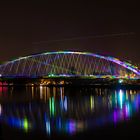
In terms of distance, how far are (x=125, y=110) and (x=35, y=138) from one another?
34.9 ft

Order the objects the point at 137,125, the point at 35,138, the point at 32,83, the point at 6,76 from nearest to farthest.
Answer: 1. the point at 35,138
2. the point at 137,125
3. the point at 6,76
4. the point at 32,83

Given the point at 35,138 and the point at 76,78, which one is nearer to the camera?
the point at 35,138

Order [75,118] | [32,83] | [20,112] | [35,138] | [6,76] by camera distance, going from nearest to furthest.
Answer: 1. [35,138]
2. [75,118]
3. [20,112]
4. [6,76]
5. [32,83]

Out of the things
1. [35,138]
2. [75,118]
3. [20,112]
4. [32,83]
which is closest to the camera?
[35,138]

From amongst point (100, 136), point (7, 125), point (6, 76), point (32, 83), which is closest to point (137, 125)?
point (100, 136)

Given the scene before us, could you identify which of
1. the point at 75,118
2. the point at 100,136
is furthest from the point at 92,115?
the point at 100,136

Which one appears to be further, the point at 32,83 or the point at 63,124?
the point at 32,83

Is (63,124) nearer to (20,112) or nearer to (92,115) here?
(92,115)

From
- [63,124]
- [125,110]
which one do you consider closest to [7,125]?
[63,124]

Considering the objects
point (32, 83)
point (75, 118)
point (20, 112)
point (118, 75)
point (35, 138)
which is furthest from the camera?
point (32, 83)

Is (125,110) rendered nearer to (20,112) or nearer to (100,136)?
(20,112)

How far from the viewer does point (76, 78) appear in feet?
209

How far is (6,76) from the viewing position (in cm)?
7325

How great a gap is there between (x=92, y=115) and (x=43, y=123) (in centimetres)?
419
